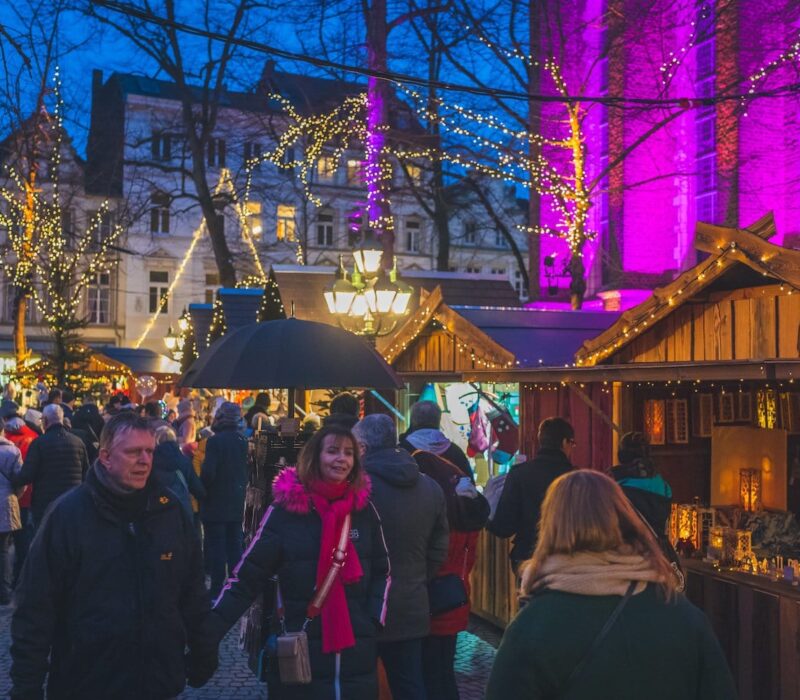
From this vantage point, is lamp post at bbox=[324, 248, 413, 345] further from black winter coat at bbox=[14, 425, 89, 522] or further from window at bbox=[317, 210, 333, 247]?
window at bbox=[317, 210, 333, 247]

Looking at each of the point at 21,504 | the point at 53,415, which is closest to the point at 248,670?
the point at 53,415

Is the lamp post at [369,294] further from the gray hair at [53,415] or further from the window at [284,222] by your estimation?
the window at [284,222]

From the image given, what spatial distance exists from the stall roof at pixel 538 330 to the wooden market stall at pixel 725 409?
1.41 ft

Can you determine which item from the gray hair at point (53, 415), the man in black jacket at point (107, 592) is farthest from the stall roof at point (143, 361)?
the man in black jacket at point (107, 592)

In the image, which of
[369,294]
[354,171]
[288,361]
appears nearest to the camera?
[288,361]

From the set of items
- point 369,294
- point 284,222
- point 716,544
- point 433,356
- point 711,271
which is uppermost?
point 284,222

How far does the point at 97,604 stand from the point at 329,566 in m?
0.95

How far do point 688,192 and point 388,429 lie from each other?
17.4 m

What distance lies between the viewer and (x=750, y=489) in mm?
8703

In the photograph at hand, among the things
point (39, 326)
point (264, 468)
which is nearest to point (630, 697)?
point (264, 468)

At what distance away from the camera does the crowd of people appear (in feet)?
8.39

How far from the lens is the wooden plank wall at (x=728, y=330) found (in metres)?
6.88

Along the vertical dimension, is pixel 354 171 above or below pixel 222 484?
above

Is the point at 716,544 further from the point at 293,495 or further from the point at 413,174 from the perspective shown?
the point at 413,174
